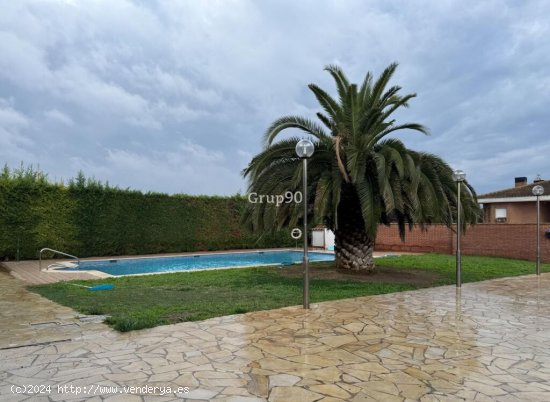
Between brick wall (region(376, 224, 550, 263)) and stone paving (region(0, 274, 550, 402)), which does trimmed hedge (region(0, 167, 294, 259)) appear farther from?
stone paving (region(0, 274, 550, 402))

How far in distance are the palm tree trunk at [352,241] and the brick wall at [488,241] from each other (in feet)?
17.7

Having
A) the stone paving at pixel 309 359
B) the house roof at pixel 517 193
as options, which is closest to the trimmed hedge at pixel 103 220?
the stone paving at pixel 309 359

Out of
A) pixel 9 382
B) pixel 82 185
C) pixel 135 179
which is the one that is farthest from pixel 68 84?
pixel 9 382

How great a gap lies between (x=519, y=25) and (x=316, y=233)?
16.5 meters

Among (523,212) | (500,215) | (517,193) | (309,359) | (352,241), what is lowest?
(309,359)

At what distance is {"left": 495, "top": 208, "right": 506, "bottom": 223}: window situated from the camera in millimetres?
27969

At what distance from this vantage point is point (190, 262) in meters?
20.8

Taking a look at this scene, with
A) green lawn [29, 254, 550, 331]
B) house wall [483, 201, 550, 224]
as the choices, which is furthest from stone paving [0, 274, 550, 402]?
house wall [483, 201, 550, 224]

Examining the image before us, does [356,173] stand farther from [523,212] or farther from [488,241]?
[523,212]

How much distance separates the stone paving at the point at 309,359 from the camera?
3902mm

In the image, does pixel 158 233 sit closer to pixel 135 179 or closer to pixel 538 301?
pixel 135 179

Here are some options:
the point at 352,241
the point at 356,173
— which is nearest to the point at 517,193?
the point at 352,241

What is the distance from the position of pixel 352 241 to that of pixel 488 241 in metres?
11.4

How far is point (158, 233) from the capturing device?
22703 millimetres
